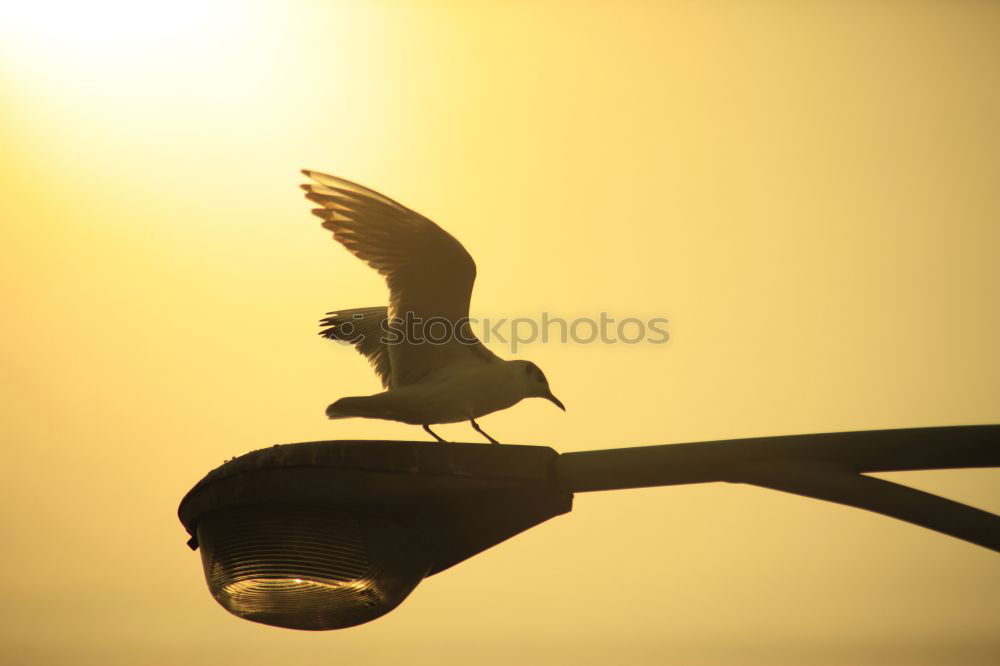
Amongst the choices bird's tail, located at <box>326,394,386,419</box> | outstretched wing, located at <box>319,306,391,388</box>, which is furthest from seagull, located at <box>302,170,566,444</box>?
outstretched wing, located at <box>319,306,391,388</box>

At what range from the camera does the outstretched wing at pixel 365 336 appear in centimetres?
380

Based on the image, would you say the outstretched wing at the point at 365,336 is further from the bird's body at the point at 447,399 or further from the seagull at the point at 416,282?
the bird's body at the point at 447,399

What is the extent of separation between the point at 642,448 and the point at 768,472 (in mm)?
215

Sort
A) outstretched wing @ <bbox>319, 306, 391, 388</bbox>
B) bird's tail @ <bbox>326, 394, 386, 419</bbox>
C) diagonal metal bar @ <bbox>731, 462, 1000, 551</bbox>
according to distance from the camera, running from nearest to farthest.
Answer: diagonal metal bar @ <bbox>731, 462, 1000, 551</bbox> → bird's tail @ <bbox>326, 394, 386, 419</bbox> → outstretched wing @ <bbox>319, 306, 391, 388</bbox>

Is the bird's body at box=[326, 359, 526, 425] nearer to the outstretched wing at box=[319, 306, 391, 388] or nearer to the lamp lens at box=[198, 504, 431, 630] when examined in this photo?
the outstretched wing at box=[319, 306, 391, 388]

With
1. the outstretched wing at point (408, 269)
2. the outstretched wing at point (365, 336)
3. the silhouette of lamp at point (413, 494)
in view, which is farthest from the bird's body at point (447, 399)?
the silhouette of lamp at point (413, 494)

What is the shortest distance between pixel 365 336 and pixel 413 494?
76.8 inches

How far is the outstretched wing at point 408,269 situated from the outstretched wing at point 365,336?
406mm

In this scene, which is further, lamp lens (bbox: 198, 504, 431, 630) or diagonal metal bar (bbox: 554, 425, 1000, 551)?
lamp lens (bbox: 198, 504, 431, 630)

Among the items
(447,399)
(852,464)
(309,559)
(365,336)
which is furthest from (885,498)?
(365,336)

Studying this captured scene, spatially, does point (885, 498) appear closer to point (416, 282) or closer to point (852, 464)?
point (852, 464)

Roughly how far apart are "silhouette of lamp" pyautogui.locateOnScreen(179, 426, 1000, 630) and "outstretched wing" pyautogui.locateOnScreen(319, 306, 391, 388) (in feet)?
5.51

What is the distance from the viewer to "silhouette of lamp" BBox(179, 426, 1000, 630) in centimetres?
163

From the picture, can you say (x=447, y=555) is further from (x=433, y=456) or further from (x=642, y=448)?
(x=642, y=448)
